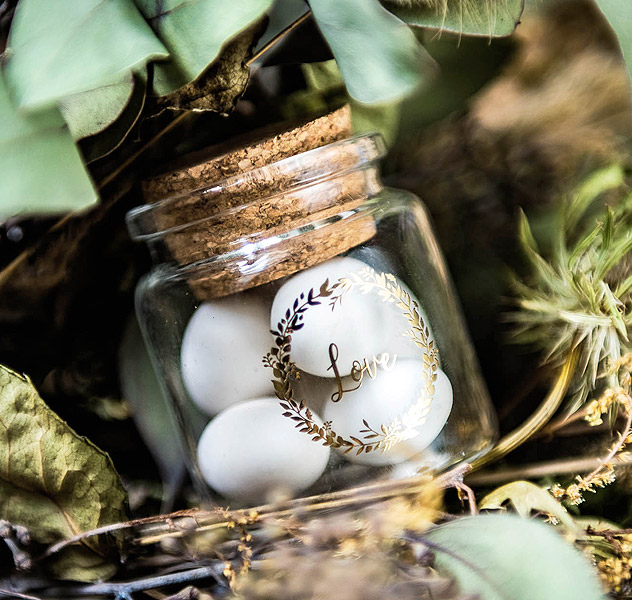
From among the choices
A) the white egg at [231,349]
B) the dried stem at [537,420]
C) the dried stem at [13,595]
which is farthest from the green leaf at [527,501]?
the dried stem at [13,595]

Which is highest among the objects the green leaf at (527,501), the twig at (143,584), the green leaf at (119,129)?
the green leaf at (119,129)

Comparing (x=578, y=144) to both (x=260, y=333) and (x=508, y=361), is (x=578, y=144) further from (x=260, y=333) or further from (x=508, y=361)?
(x=260, y=333)

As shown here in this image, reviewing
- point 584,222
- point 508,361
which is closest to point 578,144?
point 584,222

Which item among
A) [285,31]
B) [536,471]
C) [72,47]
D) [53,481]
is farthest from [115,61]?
[536,471]

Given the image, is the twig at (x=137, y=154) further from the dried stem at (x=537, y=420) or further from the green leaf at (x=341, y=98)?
the dried stem at (x=537, y=420)

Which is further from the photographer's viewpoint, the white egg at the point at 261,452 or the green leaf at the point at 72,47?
the white egg at the point at 261,452

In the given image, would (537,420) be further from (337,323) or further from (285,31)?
(285,31)
